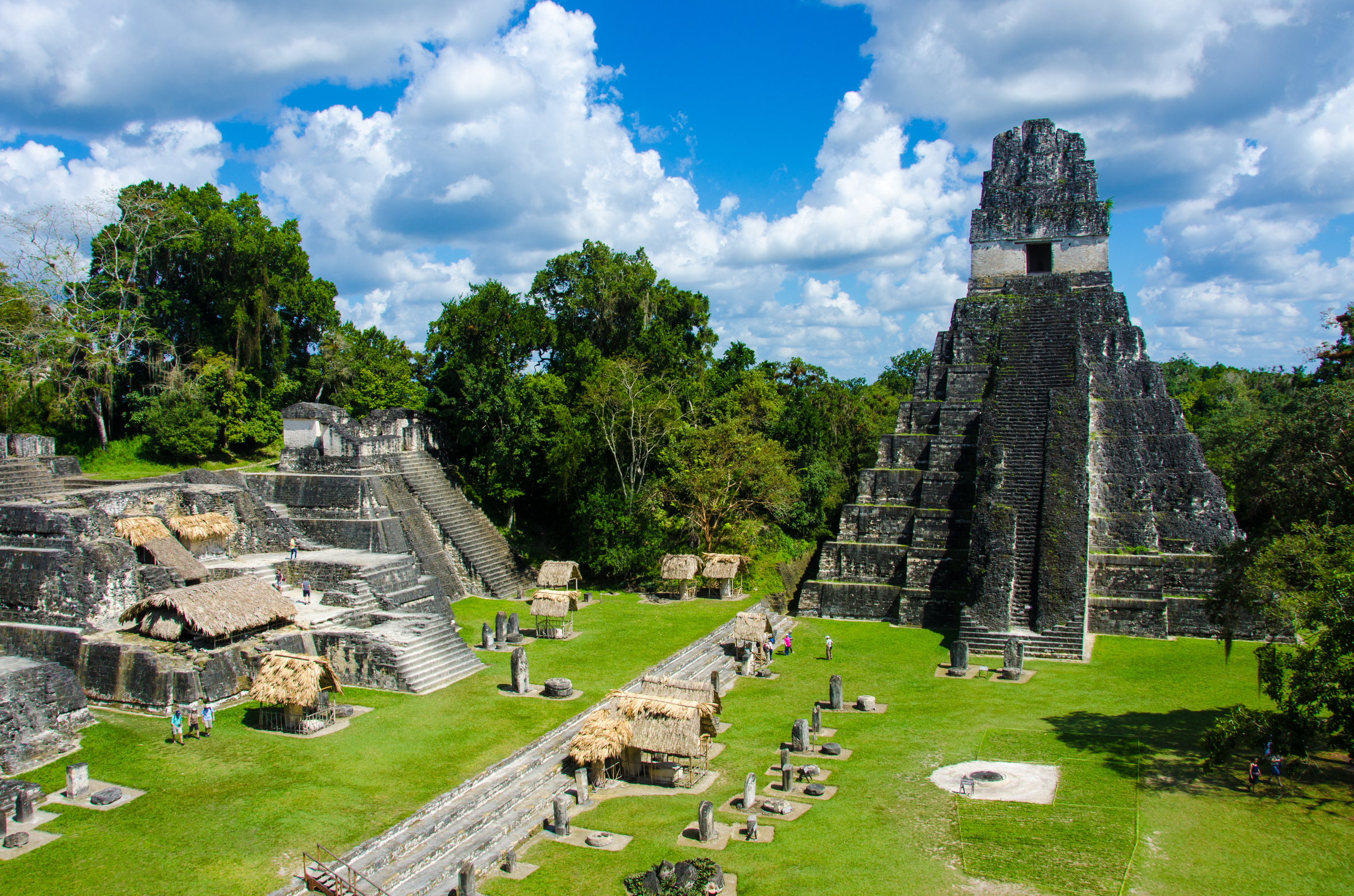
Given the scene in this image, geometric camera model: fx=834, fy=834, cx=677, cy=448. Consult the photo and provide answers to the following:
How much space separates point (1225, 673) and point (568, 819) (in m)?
15.0

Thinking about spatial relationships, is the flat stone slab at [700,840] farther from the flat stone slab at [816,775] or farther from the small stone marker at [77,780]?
the small stone marker at [77,780]

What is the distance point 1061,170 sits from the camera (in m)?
29.2

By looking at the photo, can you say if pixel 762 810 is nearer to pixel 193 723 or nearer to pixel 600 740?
pixel 600 740

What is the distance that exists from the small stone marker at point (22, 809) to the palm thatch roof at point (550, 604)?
1166 cm

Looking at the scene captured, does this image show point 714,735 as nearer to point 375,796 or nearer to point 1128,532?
point 375,796

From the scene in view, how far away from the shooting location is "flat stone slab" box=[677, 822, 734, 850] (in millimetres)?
11953

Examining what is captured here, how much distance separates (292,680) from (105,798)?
A: 3.46m

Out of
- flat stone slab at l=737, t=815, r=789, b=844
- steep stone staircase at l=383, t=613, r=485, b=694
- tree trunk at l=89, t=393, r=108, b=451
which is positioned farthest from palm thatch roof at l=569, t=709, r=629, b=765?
tree trunk at l=89, t=393, r=108, b=451

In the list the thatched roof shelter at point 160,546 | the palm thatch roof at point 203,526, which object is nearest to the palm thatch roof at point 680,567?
the palm thatch roof at point 203,526

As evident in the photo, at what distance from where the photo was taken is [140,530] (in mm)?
20609

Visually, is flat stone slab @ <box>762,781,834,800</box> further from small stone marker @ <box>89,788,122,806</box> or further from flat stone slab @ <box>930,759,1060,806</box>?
small stone marker @ <box>89,788,122,806</box>

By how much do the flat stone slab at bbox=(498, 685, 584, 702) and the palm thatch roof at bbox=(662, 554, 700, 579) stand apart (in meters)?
8.52

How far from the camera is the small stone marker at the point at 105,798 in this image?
12969 mm

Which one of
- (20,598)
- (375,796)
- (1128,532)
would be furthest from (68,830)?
(1128,532)
